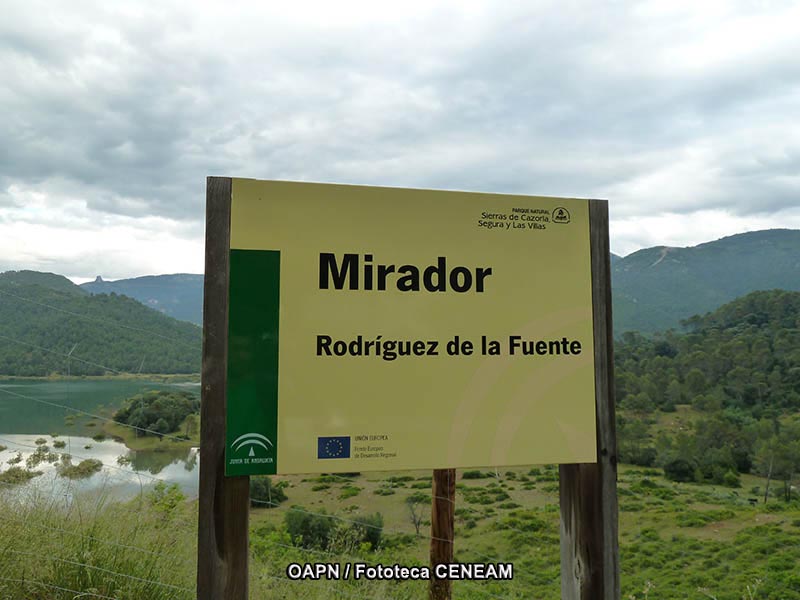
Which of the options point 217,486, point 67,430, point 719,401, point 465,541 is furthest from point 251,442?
point 719,401

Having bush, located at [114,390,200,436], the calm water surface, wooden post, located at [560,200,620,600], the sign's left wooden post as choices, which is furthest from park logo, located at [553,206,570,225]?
bush, located at [114,390,200,436]

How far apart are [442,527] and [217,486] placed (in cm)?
254

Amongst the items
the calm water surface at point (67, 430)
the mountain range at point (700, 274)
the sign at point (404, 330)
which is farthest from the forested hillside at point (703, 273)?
the sign at point (404, 330)

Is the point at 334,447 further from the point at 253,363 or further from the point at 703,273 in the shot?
the point at 703,273

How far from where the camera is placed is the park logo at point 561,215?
2.48m

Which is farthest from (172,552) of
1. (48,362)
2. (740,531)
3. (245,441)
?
(740,531)

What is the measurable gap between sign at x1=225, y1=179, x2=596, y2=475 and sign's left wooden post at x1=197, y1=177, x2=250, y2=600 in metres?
0.05

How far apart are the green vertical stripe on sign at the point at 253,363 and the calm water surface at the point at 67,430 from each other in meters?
0.87

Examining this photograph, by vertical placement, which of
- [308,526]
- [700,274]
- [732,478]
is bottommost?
[732,478]

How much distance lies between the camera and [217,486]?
2.06 metres

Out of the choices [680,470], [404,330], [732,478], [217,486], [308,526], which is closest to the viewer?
[217,486]

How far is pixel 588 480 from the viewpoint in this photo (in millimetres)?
2428

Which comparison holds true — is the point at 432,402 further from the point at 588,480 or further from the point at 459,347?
the point at 588,480

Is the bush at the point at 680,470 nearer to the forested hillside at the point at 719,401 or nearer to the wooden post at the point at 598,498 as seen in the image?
the forested hillside at the point at 719,401
